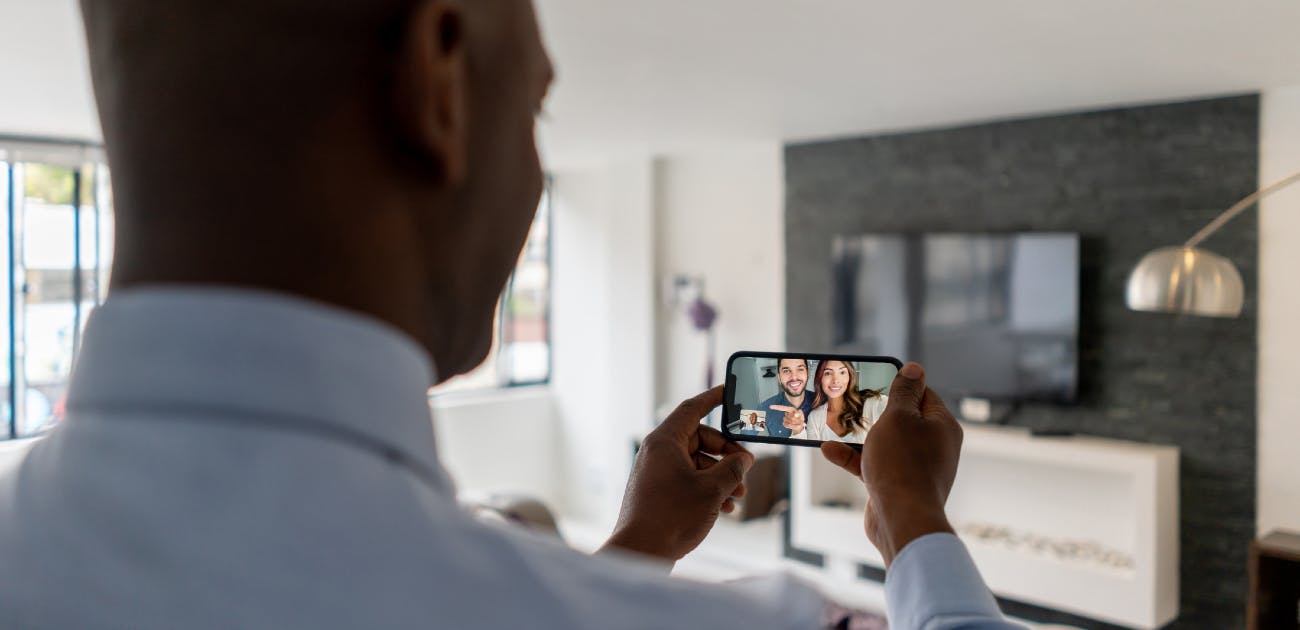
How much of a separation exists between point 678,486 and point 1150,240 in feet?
12.2

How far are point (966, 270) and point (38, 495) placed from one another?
4.27m

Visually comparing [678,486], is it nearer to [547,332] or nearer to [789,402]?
[789,402]

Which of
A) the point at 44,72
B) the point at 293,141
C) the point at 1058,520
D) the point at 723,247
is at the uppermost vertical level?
the point at 44,72

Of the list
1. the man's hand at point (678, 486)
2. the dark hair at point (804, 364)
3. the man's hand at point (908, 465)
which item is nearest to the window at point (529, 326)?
the dark hair at point (804, 364)

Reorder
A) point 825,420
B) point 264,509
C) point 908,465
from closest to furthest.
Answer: point 264,509 → point 908,465 → point 825,420

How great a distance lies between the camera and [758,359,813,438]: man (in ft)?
3.27

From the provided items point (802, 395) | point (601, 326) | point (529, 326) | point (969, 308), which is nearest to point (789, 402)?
point (802, 395)

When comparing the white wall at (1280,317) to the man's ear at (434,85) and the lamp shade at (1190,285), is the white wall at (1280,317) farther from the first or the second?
the man's ear at (434,85)

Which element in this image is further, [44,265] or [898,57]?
[44,265]

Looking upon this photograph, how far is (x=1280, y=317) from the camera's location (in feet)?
11.6

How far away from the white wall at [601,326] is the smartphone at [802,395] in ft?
15.7

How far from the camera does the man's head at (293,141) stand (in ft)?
1.04

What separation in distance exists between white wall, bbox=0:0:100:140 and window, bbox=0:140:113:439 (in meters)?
0.18

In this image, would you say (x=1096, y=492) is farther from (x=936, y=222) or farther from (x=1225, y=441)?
(x=936, y=222)
